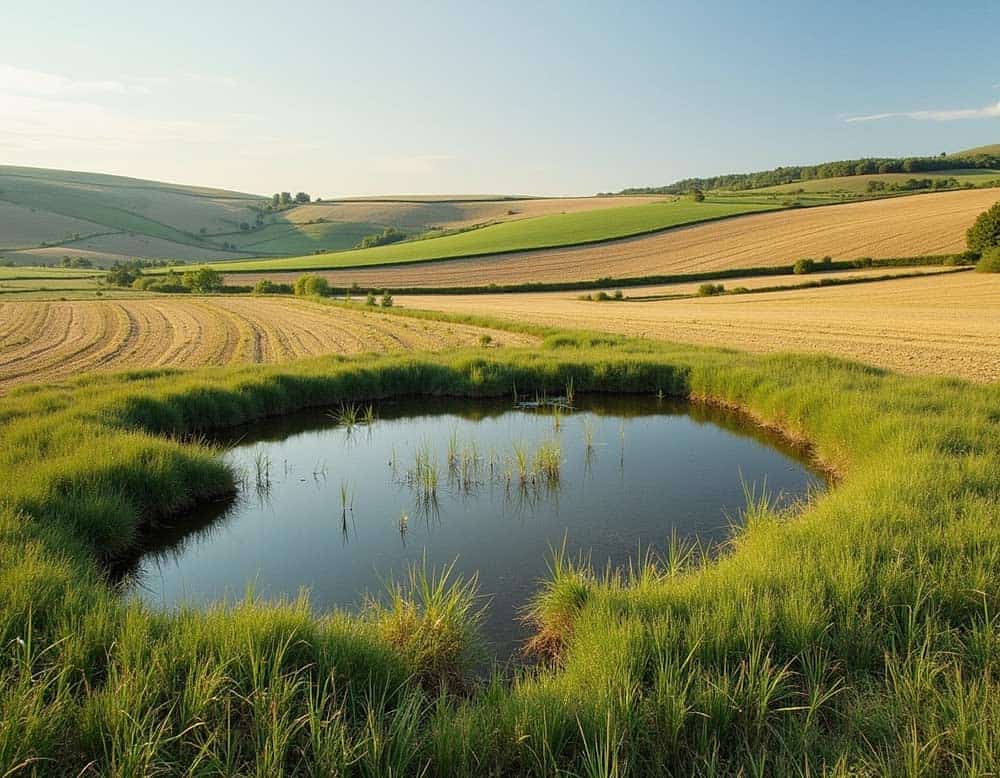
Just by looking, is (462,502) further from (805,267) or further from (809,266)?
(809,266)

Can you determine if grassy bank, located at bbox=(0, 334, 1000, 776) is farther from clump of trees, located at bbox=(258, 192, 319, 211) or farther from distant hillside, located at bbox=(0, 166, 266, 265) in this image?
clump of trees, located at bbox=(258, 192, 319, 211)

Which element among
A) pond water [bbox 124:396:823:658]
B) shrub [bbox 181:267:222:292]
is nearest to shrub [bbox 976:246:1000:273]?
pond water [bbox 124:396:823:658]

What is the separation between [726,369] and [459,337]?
35.6 feet

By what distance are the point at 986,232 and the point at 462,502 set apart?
43336 millimetres

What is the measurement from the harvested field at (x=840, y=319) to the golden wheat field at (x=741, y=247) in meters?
10.0

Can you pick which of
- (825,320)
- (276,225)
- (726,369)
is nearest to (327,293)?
(825,320)

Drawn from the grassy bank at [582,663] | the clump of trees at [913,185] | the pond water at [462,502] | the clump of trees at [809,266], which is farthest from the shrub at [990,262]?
the clump of trees at [913,185]

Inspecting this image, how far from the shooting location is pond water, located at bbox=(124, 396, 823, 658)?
6.77 m

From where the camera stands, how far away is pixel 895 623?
4262mm

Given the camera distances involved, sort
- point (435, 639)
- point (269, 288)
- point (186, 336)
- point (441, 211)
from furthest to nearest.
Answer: point (441, 211)
point (269, 288)
point (186, 336)
point (435, 639)

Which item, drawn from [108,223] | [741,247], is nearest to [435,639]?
[741,247]

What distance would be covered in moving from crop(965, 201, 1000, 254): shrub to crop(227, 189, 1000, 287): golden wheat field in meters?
2.86

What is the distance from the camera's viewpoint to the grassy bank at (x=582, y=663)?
10.7 feet

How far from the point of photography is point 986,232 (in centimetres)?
3966
